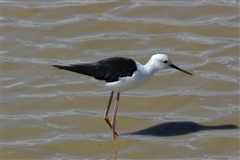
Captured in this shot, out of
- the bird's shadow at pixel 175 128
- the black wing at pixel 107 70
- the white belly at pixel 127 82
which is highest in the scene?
the black wing at pixel 107 70

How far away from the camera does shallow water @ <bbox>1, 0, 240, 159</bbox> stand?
24.2 ft

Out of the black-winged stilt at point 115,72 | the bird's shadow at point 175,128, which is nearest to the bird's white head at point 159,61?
the black-winged stilt at point 115,72

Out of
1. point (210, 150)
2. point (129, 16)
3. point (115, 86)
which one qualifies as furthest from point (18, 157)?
point (129, 16)

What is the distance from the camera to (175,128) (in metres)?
7.68

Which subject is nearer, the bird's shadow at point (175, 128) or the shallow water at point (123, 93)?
the shallow water at point (123, 93)

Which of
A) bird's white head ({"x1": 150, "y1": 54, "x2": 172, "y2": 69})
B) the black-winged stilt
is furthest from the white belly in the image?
bird's white head ({"x1": 150, "y1": 54, "x2": 172, "y2": 69})

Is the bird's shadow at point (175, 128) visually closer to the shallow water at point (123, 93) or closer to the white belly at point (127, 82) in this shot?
the shallow water at point (123, 93)

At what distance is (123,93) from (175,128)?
1131 millimetres

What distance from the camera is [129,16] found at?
10680 millimetres

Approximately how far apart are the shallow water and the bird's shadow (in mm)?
87

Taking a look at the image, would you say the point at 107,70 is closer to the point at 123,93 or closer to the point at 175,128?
the point at 175,128

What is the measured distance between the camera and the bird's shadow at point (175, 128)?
24.9 ft

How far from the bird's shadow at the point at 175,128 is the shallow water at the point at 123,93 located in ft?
0.29

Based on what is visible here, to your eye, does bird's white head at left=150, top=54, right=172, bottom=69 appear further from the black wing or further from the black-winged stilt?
the black wing
